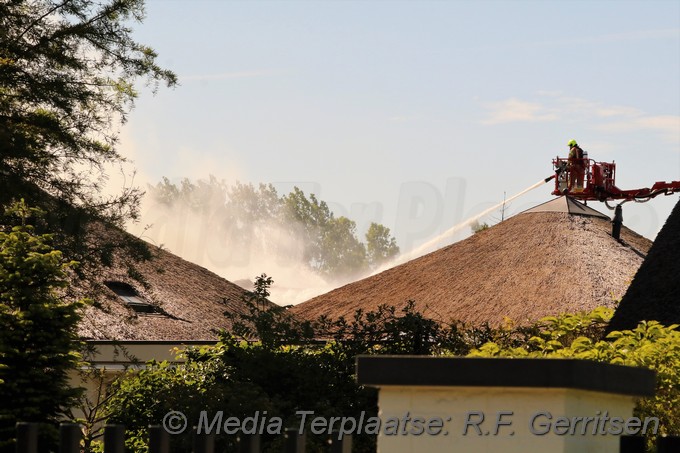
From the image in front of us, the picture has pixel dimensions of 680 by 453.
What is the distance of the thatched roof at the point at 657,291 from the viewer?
1558 centimetres

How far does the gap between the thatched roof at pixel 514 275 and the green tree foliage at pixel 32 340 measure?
13.3 metres

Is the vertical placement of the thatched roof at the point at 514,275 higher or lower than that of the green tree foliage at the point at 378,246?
lower

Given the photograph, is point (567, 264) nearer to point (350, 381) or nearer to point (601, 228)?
point (601, 228)

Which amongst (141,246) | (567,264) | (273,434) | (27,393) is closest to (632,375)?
(273,434)

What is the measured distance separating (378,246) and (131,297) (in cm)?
9039

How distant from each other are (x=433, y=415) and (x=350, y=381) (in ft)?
31.5

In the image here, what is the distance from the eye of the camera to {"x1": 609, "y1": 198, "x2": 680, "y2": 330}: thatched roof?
51.1ft

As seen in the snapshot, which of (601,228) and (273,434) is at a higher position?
(601,228)

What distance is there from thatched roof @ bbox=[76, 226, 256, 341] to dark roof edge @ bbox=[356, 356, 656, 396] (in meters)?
18.1

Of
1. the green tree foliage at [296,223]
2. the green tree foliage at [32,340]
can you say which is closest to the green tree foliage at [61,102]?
the green tree foliage at [32,340]

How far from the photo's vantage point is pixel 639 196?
33469 mm

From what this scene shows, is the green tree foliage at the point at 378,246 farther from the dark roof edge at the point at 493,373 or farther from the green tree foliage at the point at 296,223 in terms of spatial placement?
the dark roof edge at the point at 493,373

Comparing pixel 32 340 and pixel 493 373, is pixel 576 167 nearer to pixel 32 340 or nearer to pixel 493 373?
pixel 32 340

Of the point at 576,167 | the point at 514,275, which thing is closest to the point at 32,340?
the point at 514,275
